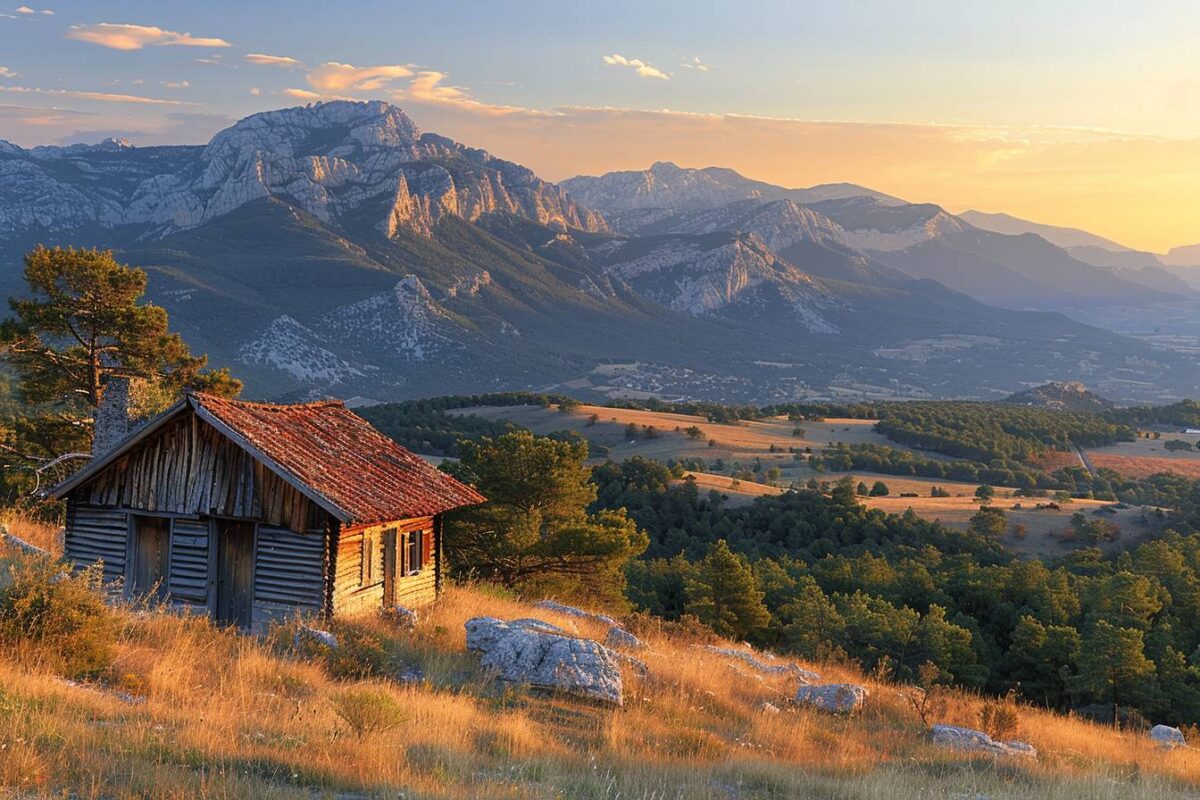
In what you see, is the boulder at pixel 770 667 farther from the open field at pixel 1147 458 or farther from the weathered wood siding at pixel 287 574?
the open field at pixel 1147 458

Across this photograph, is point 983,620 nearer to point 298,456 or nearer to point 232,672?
point 298,456

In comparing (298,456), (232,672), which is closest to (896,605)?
(298,456)

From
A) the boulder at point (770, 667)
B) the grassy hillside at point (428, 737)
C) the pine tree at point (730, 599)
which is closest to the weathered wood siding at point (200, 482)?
the grassy hillside at point (428, 737)

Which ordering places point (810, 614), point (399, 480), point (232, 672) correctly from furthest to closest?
point (810, 614), point (399, 480), point (232, 672)

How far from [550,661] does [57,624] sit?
6188 mm

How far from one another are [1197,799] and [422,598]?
14.0 meters

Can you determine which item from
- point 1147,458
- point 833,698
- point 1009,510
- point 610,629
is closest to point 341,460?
point 610,629

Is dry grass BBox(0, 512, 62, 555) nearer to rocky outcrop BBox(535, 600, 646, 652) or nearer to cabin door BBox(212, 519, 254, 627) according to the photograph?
cabin door BBox(212, 519, 254, 627)

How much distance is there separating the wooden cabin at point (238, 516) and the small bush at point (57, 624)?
5632 mm

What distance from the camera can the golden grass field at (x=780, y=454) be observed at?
56.9m

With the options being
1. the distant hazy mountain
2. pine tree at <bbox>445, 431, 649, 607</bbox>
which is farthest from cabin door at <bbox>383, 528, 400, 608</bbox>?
the distant hazy mountain

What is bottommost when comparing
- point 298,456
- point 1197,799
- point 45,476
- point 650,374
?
point 650,374

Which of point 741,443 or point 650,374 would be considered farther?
point 650,374

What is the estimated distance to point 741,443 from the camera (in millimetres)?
89250
